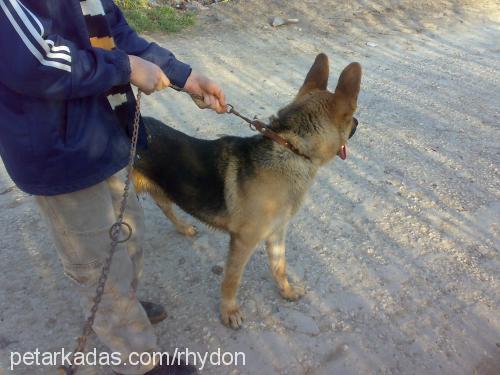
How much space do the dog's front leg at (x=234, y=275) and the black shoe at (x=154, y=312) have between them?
41 cm

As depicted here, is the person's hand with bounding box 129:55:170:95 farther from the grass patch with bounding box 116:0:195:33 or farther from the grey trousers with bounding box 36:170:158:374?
the grass patch with bounding box 116:0:195:33

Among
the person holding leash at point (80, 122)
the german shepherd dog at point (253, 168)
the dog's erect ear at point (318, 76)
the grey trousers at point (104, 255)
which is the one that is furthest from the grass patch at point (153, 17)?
the grey trousers at point (104, 255)

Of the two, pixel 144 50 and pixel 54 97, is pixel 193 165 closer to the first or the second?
pixel 144 50

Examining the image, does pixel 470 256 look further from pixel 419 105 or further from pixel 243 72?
pixel 243 72

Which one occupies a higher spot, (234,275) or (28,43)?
(28,43)

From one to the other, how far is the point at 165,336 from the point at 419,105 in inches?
190

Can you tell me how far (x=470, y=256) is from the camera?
3.41 m

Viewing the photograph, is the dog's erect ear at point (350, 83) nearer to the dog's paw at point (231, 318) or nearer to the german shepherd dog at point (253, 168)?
the german shepherd dog at point (253, 168)

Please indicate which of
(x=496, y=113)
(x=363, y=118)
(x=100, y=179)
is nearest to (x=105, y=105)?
(x=100, y=179)

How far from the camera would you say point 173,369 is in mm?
2422

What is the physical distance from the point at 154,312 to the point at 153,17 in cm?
688

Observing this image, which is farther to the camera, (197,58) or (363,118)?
(197,58)

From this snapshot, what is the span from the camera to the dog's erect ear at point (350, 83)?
229 cm

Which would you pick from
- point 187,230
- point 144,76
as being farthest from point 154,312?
point 144,76
